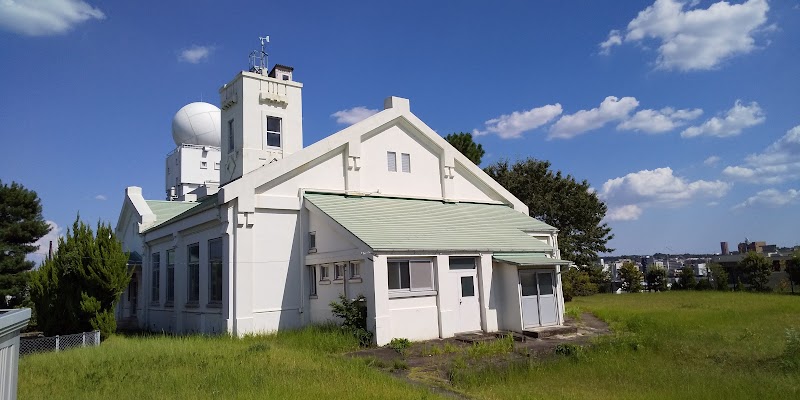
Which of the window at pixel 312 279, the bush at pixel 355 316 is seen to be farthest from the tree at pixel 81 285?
the bush at pixel 355 316

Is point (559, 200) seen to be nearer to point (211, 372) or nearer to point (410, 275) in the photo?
point (410, 275)

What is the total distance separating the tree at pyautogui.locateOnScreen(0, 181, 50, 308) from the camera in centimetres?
2728

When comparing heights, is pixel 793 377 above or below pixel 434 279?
below

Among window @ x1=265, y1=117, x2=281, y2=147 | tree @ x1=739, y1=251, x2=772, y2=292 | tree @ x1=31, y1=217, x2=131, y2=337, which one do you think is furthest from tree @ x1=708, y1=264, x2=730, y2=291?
tree @ x1=31, y1=217, x2=131, y2=337

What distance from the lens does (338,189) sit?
20641 millimetres

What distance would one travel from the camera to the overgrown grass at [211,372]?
925 centimetres

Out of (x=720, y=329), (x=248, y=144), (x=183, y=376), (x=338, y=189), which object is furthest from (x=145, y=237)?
(x=720, y=329)

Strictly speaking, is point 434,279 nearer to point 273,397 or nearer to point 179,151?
point 273,397

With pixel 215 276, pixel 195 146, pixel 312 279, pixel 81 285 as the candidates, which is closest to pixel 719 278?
pixel 312 279

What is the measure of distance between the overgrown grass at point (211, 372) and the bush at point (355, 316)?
36 cm

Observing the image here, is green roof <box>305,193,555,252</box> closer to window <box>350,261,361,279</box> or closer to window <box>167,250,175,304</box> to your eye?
window <box>350,261,361,279</box>

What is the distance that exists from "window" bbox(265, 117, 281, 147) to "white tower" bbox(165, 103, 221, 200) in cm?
1601

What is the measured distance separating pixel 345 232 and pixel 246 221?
3570 millimetres

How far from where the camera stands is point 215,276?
63.4ft
